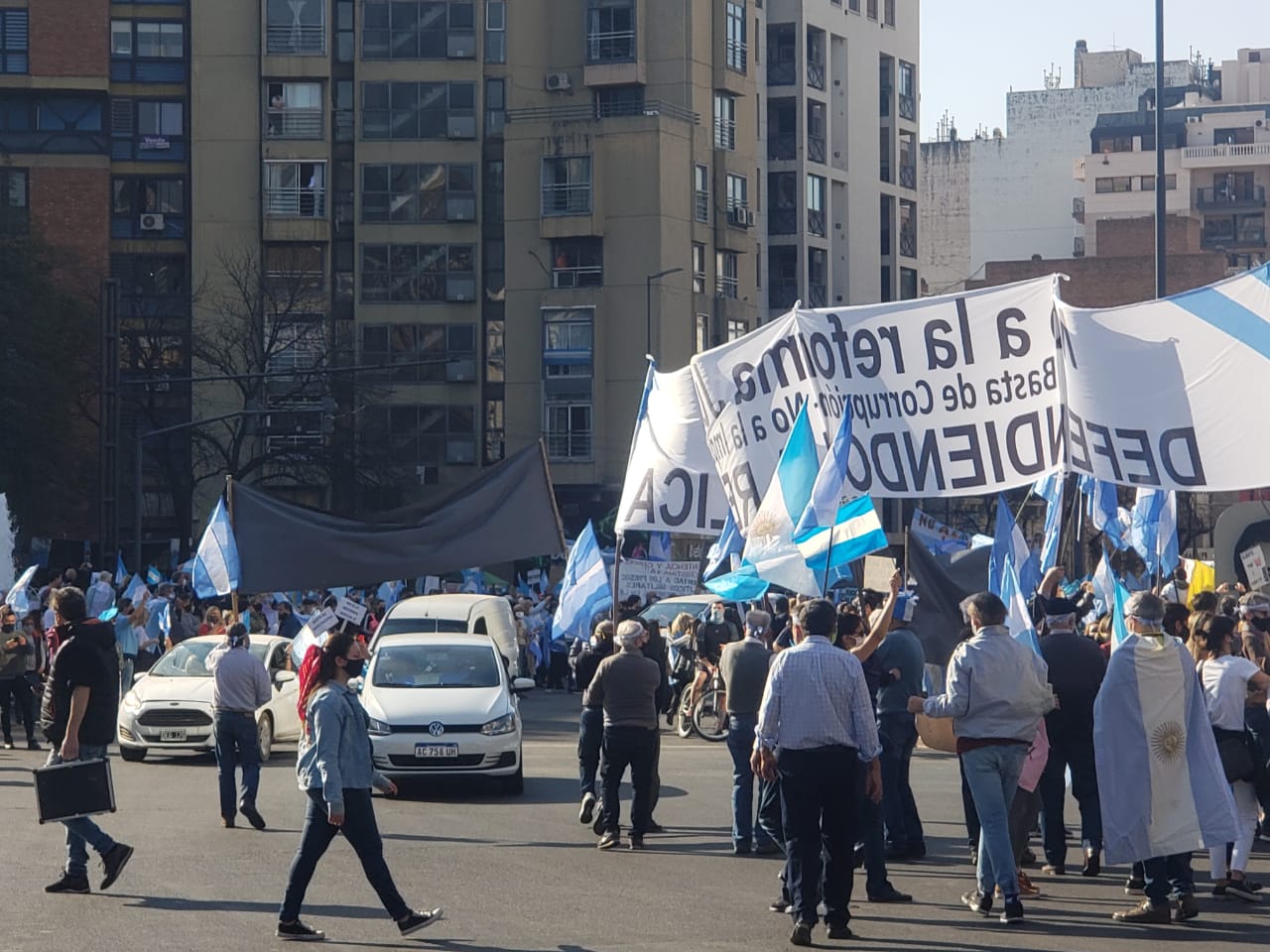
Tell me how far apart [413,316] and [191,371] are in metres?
7.78

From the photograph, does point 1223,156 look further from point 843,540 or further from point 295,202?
point 843,540

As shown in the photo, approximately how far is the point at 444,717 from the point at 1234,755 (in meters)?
8.36

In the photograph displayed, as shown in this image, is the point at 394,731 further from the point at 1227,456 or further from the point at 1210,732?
the point at 1210,732

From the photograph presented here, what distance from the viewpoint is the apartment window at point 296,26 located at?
69.3 m

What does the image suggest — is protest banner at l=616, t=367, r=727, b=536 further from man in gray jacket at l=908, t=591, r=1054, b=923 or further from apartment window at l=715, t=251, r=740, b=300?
apartment window at l=715, t=251, r=740, b=300

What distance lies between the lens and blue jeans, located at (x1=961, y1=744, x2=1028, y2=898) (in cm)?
1121

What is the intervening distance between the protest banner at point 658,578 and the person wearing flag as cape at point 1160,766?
79.0ft

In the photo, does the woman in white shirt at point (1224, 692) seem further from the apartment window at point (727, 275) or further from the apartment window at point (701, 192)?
the apartment window at point (727, 275)

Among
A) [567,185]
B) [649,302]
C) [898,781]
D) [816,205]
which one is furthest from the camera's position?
[816,205]

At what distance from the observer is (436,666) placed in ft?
65.7

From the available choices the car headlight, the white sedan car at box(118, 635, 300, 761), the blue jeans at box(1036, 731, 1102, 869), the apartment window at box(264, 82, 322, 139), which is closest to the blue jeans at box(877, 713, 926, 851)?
the blue jeans at box(1036, 731, 1102, 869)

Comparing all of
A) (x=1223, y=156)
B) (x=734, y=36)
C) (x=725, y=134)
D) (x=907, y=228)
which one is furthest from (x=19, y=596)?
(x=1223, y=156)

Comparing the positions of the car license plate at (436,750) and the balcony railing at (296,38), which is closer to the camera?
the car license plate at (436,750)

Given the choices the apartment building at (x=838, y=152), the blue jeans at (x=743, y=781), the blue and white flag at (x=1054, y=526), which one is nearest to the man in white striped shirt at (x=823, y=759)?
the blue jeans at (x=743, y=781)
